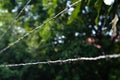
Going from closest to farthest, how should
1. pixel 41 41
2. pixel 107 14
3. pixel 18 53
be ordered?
pixel 107 14
pixel 41 41
pixel 18 53

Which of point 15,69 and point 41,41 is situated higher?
point 41,41

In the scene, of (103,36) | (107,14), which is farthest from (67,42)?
(107,14)

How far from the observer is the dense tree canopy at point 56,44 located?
1017 cm

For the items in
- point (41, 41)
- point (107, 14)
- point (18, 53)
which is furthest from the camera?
point (18, 53)

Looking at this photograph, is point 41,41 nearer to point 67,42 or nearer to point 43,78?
point 67,42

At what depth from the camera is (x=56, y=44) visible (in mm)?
10648

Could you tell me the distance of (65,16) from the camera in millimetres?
10719

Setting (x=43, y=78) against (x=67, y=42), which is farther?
(x=43, y=78)

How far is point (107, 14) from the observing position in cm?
307

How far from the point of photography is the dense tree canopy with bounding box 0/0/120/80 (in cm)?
1017

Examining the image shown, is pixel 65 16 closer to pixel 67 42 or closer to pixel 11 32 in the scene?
pixel 67 42

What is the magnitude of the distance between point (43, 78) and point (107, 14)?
8.64m

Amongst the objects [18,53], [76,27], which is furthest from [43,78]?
[76,27]

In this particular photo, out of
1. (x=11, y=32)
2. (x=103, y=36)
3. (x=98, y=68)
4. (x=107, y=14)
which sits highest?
(x=107, y=14)
